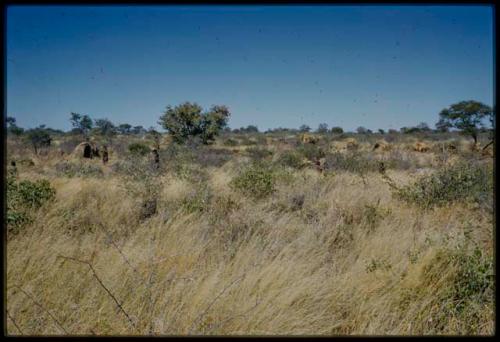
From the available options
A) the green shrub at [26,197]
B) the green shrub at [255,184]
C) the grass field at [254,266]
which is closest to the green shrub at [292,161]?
the green shrub at [255,184]

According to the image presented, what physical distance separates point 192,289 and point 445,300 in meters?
2.08

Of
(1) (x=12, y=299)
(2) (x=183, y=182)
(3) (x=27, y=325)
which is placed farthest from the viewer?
(2) (x=183, y=182)

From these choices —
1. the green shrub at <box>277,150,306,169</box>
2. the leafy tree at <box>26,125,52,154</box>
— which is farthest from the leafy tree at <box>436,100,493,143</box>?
the leafy tree at <box>26,125,52,154</box>

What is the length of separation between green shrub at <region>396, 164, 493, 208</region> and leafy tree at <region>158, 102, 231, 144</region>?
16.6 m

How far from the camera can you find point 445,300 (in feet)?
8.56

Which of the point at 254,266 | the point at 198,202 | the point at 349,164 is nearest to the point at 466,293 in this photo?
the point at 254,266

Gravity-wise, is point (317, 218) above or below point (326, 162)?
below

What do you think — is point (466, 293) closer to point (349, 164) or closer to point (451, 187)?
point (451, 187)

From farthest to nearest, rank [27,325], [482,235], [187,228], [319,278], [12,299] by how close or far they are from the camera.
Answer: [187,228] < [482,235] < [319,278] < [12,299] < [27,325]

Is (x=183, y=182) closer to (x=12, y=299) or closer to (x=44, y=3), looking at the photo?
(x=12, y=299)

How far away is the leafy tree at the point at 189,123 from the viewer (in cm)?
2048

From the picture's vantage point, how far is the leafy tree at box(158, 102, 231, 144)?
2048 centimetres

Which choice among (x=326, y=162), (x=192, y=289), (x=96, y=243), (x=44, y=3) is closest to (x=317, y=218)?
(x=192, y=289)

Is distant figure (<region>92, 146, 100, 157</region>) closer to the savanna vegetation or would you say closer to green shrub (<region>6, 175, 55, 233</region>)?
the savanna vegetation
